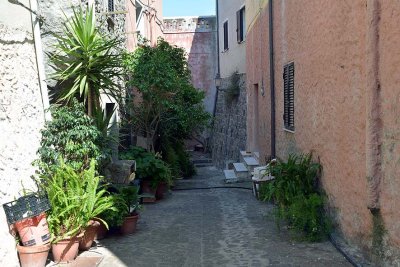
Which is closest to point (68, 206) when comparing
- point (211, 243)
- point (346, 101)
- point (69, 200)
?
point (69, 200)

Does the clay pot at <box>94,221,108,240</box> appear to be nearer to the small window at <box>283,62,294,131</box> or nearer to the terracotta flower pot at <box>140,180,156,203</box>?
the terracotta flower pot at <box>140,180,156,203</box>

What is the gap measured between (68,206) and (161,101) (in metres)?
6.56

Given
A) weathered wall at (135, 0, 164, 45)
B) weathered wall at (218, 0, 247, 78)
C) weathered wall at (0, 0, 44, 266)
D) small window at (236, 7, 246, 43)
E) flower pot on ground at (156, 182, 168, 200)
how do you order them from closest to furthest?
weathered wall at (0, 0, 44, 266) → flower pot on ground at (156, 182, 168, 200) → small window at (236, 7, 246, 43) → weathered wall at (218, 0, 247, 78) → weathered wall at (135, 0, 164, 45)

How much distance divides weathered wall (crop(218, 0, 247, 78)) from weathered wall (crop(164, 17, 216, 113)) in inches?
138

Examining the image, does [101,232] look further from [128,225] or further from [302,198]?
[302,198]

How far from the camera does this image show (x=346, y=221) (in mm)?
5402

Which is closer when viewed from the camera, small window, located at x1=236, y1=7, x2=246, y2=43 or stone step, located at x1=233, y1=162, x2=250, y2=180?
stone step, located at x1=233, y1=162, x2=250, y2=180

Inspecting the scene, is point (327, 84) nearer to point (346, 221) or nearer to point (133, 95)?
point (346, 221)

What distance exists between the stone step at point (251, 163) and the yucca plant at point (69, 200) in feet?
23.4

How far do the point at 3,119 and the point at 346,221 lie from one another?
410cm

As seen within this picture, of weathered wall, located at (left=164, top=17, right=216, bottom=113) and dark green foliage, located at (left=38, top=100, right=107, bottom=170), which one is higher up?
weathered wall, located at (left=164, top=17, right=216, bottom=113)

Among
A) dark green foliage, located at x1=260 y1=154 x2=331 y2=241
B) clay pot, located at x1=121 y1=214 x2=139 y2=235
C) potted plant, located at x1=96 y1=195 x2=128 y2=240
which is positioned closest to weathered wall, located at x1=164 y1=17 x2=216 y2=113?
dark green foliage, located at x1=260 y1=154 x2=331 y2=241

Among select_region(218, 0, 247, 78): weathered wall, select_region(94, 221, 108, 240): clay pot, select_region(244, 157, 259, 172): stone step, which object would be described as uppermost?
select_region(218, 0, 247, 78): weathered wall

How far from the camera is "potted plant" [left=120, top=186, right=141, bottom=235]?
6550 mm
